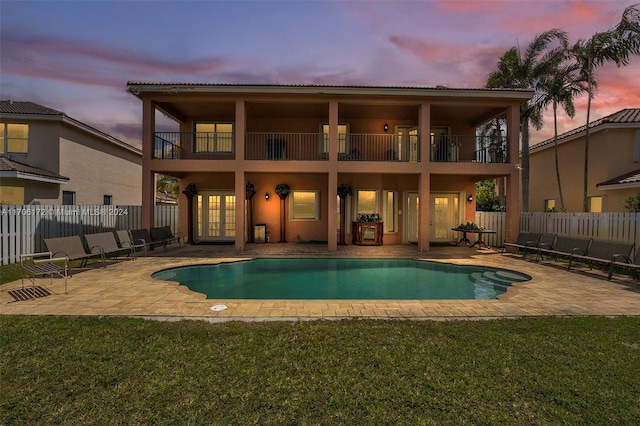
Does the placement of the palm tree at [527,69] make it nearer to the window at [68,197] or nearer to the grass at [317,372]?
the grass at [317,372]

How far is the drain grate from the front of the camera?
5.64 m

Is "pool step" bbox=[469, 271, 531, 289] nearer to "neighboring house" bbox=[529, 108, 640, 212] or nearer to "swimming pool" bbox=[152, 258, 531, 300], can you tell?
"swimming pool" bbox=[152, 258, 531, 300]

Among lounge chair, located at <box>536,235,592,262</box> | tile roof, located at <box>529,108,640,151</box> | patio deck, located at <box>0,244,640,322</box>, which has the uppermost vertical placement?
tile roof, located at <box>529,108,640,151</box>

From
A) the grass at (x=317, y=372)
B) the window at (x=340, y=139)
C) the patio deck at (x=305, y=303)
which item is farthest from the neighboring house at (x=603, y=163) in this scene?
the grass at (x=317, y=372)

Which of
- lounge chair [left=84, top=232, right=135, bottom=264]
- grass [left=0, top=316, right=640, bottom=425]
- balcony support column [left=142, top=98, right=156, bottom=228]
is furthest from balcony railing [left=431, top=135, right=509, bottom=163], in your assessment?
lounge chair [left=84, top=232, right=135, bottom=264]

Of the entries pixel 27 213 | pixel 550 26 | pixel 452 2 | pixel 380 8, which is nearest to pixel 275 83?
pixel 380 8

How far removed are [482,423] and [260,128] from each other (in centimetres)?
1459

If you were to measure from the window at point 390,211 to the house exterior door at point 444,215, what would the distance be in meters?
2.07

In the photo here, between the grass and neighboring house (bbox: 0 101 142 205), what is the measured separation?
13416mm

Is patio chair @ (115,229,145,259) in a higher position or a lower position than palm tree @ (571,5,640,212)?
lower

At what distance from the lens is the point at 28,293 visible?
5855 millimetres

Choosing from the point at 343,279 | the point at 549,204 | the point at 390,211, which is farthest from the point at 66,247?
the point at 549,204

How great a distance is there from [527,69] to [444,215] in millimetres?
10786

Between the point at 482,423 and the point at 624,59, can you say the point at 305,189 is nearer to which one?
the point at 482,423
